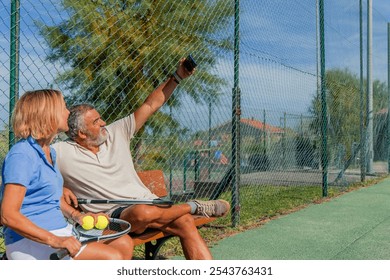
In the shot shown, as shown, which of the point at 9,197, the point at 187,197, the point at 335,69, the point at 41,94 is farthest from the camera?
the point at 335,69

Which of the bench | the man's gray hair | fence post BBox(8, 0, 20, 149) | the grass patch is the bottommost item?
the grass patch

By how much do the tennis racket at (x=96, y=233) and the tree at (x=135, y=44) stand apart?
2.23 m

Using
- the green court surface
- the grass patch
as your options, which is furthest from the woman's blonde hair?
the green court surface

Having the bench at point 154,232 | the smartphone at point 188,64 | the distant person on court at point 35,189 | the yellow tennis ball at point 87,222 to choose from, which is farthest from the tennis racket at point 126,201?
the smartphone at point 188,64

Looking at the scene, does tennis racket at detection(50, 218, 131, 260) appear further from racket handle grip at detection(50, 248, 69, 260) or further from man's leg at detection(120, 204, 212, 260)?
man's leg at detection(120, 204, 212, 260)

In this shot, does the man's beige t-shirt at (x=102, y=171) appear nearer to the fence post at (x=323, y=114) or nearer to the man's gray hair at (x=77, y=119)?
the man's gray hair at (x=77, y=119)

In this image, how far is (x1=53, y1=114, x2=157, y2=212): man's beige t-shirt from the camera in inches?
132

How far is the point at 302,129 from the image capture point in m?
10.0

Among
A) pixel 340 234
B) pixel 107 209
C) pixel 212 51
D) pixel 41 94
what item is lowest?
pixel 340 234

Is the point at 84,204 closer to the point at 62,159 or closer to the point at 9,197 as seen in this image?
the point at 62,159

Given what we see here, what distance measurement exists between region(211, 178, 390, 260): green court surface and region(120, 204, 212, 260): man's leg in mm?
1177

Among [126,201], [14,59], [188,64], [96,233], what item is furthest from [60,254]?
[188,64]
